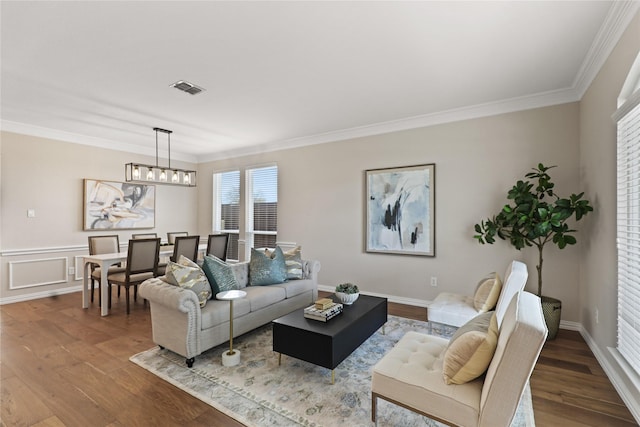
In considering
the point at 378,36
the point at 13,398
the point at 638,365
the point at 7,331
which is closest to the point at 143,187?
the point at 7,331

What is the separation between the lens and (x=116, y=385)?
7.60 ft

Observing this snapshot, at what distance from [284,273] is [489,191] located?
2.88 m

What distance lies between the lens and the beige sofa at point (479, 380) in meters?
1.31

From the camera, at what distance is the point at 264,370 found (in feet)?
8.32

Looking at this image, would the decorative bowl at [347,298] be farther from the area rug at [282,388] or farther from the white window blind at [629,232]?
the white window blind at [629,232]

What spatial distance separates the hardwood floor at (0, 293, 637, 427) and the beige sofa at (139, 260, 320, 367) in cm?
32

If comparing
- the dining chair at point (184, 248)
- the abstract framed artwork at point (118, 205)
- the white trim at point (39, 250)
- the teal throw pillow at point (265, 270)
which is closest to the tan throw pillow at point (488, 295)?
the teal throw pillow at point (265, 270)

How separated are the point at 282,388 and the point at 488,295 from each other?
6.88 ft

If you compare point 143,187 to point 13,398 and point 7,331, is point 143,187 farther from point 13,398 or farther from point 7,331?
point 13,398

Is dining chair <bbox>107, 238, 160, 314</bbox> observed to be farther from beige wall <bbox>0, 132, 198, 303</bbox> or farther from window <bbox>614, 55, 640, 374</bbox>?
window <bbox>614, 55, 640, 374</bbox>

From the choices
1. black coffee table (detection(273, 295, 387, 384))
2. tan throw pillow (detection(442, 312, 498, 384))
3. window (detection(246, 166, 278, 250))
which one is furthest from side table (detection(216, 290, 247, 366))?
window (detection(246, 166, 278, 250))

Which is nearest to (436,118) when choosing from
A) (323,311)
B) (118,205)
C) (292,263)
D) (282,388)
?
(292,263)

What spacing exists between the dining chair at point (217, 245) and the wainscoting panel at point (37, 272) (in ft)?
8.38

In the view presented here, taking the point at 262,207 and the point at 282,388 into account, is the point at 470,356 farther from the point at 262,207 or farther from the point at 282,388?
the point at 262,207
